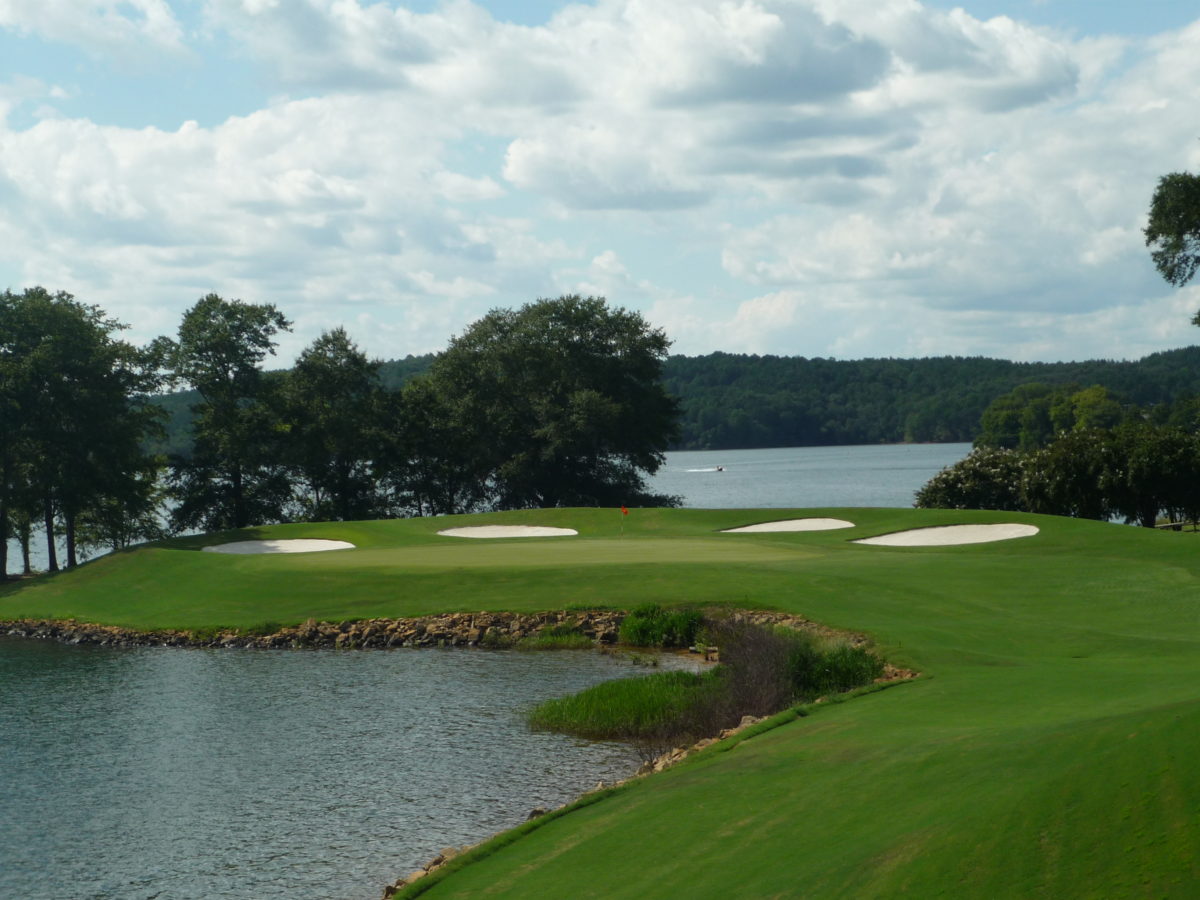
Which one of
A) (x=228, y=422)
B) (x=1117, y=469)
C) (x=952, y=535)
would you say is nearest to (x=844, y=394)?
(x=1117, y=469)

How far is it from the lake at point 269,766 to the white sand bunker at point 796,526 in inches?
644

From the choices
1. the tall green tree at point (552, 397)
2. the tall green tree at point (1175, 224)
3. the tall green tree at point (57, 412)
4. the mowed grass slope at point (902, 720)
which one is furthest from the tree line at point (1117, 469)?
the tall green tree at point (57, 412)

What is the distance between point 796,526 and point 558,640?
16.1 meters

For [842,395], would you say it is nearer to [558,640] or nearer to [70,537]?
[70,537]

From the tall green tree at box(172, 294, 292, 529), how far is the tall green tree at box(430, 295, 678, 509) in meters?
11.2

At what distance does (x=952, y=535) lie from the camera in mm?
35250

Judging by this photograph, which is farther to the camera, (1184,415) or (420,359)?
(420,359)

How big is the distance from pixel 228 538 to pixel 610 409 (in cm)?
A: 2511

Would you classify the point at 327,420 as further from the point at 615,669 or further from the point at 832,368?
the point at 832,368

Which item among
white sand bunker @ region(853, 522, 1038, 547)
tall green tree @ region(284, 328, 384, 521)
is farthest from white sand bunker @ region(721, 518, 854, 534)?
tall green tree @ region(284, 328, 384, 521)

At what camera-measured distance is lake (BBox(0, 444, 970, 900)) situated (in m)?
13.1

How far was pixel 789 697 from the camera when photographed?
17312 mm

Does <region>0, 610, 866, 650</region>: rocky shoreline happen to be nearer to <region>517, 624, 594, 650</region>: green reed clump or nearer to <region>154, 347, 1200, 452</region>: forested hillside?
<region>517, 624, 594, 650</region>: green reed clump

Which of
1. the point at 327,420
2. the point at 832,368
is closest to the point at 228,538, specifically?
the point at 327,420
